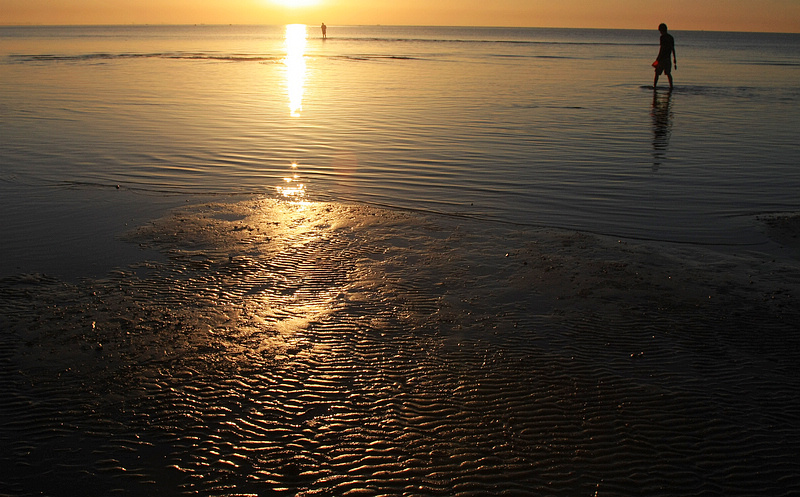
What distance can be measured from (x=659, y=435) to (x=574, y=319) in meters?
1.53

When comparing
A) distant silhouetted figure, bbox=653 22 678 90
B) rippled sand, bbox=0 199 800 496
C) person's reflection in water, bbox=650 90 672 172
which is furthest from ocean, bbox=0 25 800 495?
distant silhouetted figure, bbox=653 22 678 90

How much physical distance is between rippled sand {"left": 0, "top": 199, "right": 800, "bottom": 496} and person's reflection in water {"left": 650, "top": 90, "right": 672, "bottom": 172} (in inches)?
231

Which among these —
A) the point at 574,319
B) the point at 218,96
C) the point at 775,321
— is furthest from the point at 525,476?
the point at 218,96

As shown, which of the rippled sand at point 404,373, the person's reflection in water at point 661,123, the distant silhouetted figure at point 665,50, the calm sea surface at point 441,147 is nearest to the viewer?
the rippled sand at point 404,373

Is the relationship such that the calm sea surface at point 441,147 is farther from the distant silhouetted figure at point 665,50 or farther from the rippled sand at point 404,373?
the rippled sand at point 404,373

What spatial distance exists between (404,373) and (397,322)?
78cm

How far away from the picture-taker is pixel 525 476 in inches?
128

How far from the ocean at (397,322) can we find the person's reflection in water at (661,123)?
0.19 metres

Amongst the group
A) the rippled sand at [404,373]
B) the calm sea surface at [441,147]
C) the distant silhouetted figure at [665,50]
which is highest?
the distant silhouetted figure at [665,50]

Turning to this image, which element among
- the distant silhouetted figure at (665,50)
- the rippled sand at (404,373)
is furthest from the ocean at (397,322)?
the distant silhouetted figure at (665,50)

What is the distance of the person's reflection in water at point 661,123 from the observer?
1191cm

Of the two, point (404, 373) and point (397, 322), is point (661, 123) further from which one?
point (404, 373)

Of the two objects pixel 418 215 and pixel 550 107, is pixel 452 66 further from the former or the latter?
pixel 418 215

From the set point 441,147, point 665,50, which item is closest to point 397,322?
point 441,147
